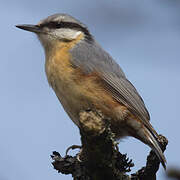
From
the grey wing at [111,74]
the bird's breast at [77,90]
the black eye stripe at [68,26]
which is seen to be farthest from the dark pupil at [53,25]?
the bird's breast at [77,90]

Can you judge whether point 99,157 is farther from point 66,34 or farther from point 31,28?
point 31,28

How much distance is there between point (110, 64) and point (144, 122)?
3.38 feet

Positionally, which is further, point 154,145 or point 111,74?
point 111,74

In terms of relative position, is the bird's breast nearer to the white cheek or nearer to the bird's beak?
the white cheek

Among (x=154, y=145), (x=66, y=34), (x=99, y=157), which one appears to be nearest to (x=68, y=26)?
(x=66, y=34)

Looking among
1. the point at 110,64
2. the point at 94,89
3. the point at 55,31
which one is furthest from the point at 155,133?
the point at 55,31

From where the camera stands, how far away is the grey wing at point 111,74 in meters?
4.24

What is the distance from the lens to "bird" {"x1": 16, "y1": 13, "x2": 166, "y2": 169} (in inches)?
160

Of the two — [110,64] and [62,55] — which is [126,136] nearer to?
[110,64]

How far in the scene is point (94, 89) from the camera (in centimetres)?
411

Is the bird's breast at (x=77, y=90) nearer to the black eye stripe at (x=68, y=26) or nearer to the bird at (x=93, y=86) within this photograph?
the bird at (x=93, y=86)

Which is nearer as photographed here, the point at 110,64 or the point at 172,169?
the point at 172,169

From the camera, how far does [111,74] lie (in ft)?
14.9

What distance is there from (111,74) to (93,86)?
517mm
